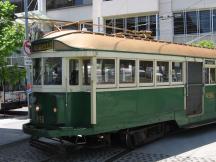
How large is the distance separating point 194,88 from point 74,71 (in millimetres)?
4665

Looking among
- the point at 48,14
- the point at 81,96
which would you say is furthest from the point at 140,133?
the point at 48,14

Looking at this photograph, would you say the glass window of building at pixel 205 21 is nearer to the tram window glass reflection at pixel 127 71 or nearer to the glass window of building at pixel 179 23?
the glass window of building at pixel 179 23

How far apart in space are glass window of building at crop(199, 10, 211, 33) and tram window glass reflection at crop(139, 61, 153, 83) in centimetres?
2170

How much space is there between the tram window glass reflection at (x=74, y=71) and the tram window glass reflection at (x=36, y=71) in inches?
36.1

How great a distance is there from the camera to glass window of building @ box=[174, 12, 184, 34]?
3334 cm

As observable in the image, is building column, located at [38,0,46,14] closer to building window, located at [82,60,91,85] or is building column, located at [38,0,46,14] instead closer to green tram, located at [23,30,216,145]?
green tram, located at [23,30,216,145]

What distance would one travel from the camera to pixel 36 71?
10953 mm

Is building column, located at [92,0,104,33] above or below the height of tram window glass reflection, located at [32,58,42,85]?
above

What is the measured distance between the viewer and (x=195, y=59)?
13.6m

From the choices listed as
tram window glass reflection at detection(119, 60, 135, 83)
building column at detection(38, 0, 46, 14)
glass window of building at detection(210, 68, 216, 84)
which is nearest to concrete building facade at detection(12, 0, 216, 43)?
building column at detection(38, 0, 46, 14)

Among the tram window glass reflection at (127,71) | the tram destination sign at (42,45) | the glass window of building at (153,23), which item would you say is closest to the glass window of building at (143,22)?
the glass window of building at (153,23)

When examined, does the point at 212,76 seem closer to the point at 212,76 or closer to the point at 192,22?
the point at 212,76

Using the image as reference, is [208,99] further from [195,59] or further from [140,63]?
[140,63]

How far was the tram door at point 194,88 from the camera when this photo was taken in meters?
13.3
